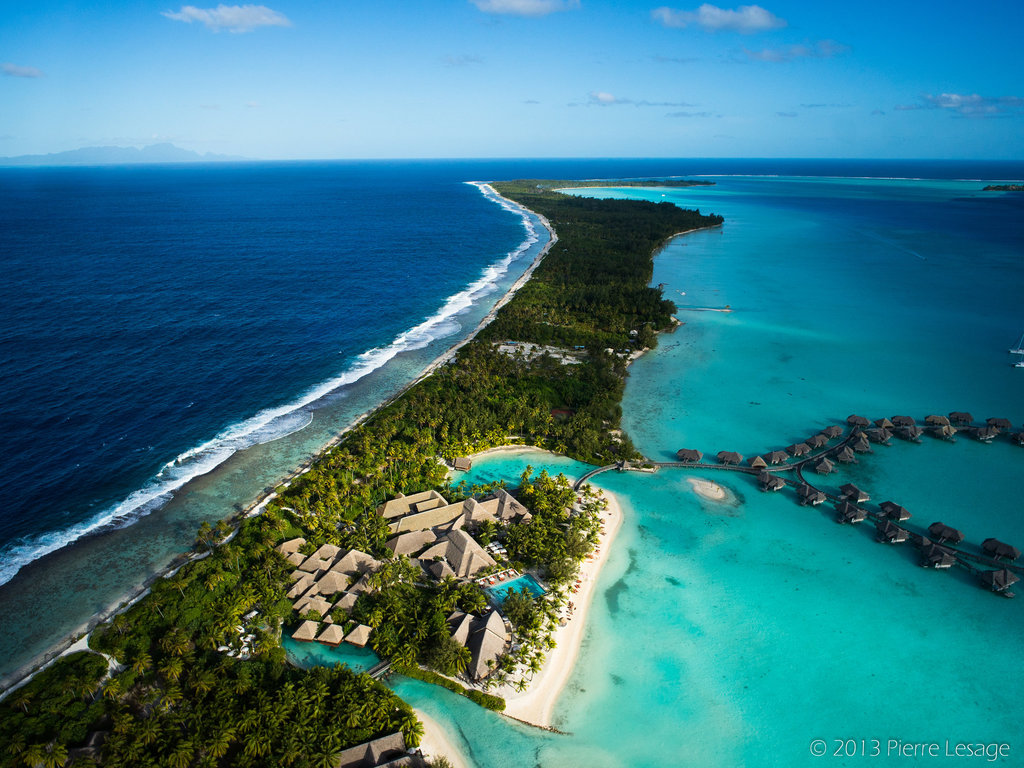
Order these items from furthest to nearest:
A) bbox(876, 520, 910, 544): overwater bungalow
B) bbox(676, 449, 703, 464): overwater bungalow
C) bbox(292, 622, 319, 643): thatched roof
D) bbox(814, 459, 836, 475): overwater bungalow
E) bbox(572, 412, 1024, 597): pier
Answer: bbox(676, 449, 703, 464): overwater bungalow → bbox(814, 459, 836, 475): overwater bungalow → bbox(876, 520, 910, 544): overwater bungalow → bbox(572, 412, 1024, 597): pier → bbox(292, 622, 319, 643): thatched roof

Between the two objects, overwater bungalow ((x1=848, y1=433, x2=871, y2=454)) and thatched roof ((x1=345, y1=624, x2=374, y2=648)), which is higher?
overwater bungalow ((x1=848, y1=433, x2=871, y2=454))

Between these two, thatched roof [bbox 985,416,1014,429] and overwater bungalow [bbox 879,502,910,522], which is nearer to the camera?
overwater bungalow [bbox 879,502,910,522]

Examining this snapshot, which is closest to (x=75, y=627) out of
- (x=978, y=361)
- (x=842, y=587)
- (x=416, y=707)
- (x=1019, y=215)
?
(x=416, y=707)

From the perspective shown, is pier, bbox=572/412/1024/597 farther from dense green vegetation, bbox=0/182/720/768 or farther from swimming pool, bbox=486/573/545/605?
swimming pool, bbox=486/573/545/605

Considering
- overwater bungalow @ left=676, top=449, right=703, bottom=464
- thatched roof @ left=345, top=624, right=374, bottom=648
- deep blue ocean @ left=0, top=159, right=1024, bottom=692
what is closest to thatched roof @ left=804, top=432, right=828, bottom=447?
overwater bungalow @ left=676, top=449, right=703, bottom=464

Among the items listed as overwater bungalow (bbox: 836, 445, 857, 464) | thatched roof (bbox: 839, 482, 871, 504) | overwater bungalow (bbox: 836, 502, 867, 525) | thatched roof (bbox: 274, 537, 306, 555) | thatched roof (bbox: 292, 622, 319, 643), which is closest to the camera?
thatched roof (bbox: 292, 622, 319, 643)

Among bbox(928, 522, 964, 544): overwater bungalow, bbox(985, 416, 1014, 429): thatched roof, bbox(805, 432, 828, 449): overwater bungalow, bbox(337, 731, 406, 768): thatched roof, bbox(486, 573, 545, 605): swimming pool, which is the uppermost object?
bbox(985, 416, 1014, 429): thatched roof

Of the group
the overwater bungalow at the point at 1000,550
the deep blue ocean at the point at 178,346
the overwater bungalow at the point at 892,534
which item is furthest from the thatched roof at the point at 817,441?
the deep blue ocean at the point at 178,346
